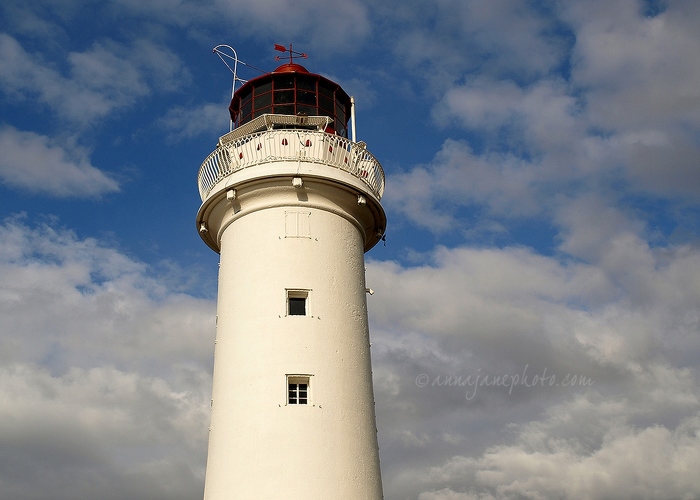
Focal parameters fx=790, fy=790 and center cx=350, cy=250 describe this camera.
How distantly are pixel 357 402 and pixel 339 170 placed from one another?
576 cm

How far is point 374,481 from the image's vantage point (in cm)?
1714

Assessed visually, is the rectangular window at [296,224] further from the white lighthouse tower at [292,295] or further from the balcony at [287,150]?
the balcony at [287,150]

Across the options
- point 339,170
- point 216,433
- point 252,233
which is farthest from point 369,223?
point 216,433

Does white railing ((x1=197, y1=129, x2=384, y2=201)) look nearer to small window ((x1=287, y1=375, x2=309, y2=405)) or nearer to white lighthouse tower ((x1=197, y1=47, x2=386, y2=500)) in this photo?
white lighthouse tower ((x1=197, y1=47, x2=386, y2=500))

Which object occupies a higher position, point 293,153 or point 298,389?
point 293,153

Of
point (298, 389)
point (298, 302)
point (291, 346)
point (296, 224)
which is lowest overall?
point (298, 389)

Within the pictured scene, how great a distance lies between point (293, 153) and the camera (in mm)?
19703

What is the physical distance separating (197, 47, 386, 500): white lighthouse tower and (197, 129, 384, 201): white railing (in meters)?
0.03

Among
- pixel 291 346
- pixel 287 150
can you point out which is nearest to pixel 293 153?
pixel 287 150

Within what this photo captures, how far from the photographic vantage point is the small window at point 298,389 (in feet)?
56.2

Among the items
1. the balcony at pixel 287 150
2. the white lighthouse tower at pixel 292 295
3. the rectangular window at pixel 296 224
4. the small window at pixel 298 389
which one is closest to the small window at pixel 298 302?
the white lighthouse tower at pixel 292 295

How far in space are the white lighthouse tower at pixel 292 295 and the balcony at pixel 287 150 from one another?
32 mm

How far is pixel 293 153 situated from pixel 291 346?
504 centimetres

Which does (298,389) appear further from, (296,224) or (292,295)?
(296,224)
